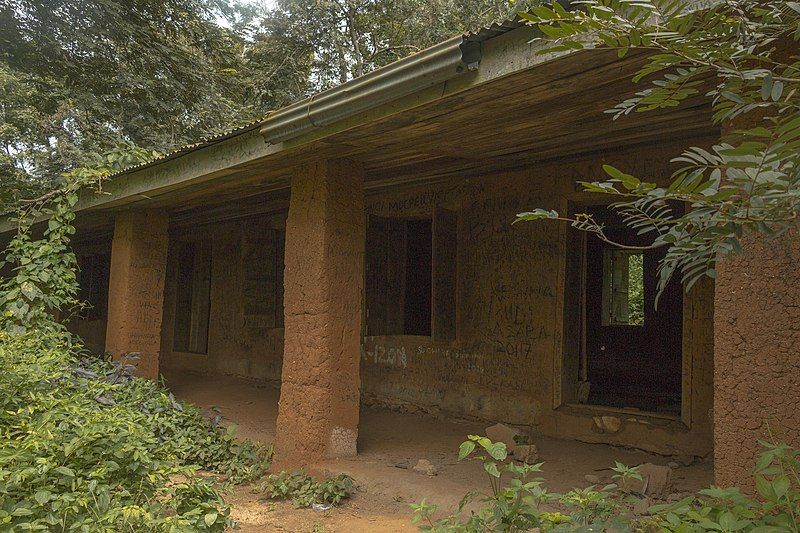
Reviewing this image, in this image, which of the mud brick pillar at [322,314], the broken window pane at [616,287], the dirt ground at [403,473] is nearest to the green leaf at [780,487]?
the dirt ground at [403,473]

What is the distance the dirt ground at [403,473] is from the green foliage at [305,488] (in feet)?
0.23

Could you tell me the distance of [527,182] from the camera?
6148mm

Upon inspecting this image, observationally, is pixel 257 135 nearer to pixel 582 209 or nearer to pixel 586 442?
pixel 582 209

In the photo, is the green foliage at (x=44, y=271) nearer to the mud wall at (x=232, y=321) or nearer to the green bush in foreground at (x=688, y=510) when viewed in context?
the mud wall at (x=232, y=321)

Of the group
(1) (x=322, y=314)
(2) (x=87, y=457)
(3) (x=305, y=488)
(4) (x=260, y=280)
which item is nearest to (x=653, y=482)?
(3) (x=305, y=488)

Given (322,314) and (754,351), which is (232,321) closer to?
(322,314)

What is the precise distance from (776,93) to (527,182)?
4390 mm

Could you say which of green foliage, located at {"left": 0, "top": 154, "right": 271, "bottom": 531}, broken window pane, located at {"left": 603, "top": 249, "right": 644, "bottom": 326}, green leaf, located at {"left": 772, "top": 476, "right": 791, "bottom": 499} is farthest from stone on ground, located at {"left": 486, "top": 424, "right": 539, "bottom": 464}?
broken window pane, located at {"left": 603, "top": 249, "right": 644, "bottom": 326}

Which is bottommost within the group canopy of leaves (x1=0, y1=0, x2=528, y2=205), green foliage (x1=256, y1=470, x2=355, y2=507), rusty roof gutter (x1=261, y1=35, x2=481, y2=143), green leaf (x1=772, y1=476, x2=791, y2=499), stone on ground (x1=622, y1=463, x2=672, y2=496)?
green foliage (x1=256, y1=470, x2=355, y2=507)

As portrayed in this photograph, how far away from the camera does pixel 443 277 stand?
21.0 ft

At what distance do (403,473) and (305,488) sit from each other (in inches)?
30.4

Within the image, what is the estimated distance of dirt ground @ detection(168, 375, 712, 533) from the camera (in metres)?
4.28

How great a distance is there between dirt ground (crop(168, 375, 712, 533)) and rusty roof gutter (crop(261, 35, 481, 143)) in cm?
269

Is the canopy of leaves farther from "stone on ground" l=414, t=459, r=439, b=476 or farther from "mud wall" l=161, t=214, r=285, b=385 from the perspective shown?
"stone on ground" l=414, t=459, r=439, b=476
